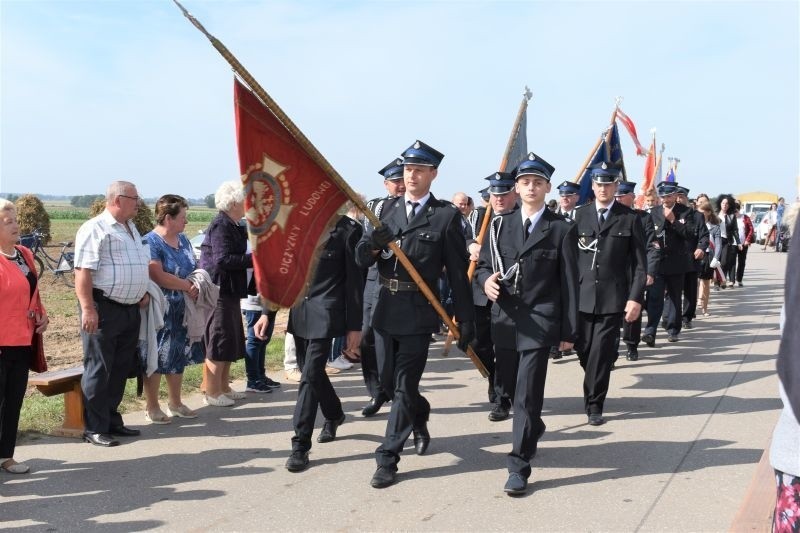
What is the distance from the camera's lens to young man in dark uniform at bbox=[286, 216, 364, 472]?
5.45m

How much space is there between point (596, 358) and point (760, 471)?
7.32 ft

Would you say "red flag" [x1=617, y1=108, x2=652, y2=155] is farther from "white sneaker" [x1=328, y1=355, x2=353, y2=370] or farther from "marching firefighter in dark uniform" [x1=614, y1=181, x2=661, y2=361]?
"white sneaker" [x1=328, y1=355, x2=353, y2=370]

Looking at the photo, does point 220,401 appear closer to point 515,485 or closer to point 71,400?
point 71,400

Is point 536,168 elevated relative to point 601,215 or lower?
elevated

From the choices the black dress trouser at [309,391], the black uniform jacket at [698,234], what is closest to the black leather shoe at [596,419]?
the black dress trouser at [309,391]

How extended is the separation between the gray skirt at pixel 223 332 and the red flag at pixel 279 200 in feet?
6.13

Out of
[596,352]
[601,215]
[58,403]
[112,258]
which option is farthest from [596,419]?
[58,403]

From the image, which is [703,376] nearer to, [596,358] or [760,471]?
[596,358]

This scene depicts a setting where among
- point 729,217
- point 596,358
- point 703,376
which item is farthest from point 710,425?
point 729,217

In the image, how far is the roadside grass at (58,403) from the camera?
6438 mm

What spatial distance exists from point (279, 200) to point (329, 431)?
6.21 ft

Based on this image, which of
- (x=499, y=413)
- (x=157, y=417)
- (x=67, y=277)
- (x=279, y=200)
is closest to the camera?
(x=279, y=200)

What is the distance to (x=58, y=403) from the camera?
7180 millimetres

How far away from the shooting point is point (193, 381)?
27.0 feet
